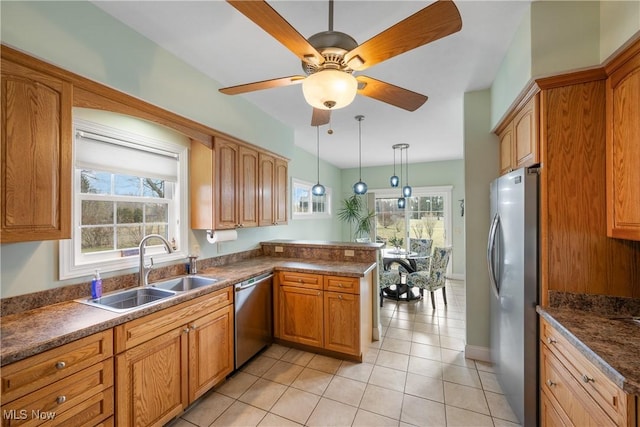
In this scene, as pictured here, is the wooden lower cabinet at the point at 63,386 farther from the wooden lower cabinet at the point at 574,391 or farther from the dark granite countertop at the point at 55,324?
the wooden lower cabinet at the point at 574,391

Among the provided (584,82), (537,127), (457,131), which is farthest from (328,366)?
(457,131)

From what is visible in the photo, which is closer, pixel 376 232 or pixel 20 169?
pixel 20 169

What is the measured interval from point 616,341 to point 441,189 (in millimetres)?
5158

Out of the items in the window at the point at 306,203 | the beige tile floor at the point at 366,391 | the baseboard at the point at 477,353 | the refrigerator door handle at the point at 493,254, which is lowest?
the beige tile floor at the point at 366,391

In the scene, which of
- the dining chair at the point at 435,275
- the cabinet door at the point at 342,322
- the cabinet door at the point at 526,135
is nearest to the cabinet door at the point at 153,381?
the cabinet door at the point at 342,322

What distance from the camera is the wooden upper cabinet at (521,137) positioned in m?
1.72

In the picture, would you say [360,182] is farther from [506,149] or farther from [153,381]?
[153,381]

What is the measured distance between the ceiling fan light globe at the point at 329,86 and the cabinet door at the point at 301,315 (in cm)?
192

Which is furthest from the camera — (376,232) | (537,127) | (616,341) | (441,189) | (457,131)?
(376,232)

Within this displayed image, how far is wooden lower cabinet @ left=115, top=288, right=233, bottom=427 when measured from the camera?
1508mm

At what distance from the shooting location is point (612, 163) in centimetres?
149

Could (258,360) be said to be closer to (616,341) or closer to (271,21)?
(616,341)

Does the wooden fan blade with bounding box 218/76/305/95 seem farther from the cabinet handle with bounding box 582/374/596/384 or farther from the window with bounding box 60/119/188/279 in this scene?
the cabinet handle with bounding box 582/374/596/384

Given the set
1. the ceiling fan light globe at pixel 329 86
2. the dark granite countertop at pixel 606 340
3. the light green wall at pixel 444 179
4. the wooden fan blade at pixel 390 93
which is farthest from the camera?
the light green wall at pixel 444 179
